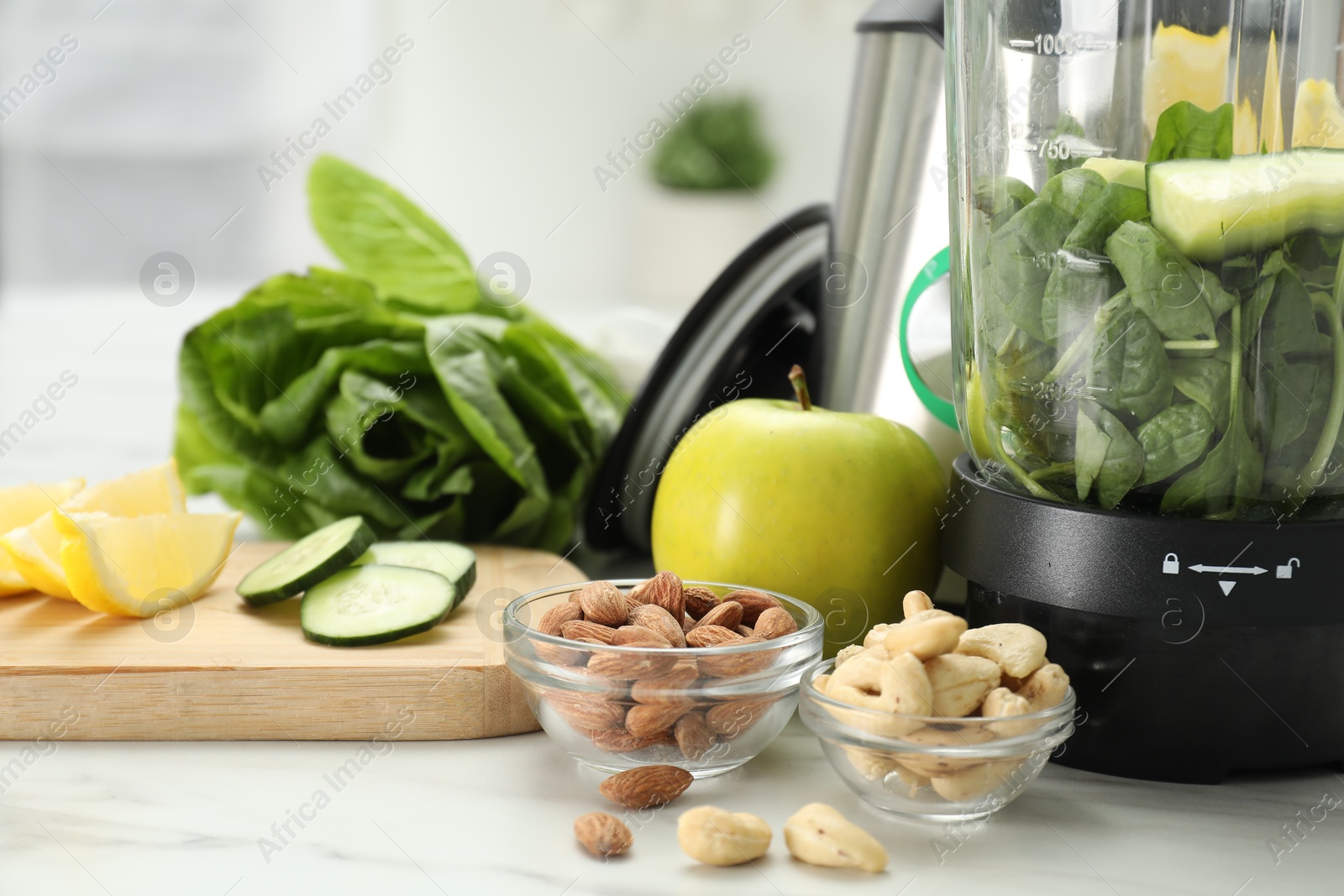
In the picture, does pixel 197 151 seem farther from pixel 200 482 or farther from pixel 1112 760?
pixel 1112 760

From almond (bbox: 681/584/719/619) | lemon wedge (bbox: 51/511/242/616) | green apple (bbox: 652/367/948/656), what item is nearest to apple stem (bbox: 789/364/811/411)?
green apple (bbox: 652/367/948/656)

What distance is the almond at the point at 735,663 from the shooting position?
0.56 metres

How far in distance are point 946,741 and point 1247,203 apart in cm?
29

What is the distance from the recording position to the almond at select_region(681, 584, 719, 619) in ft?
2.16

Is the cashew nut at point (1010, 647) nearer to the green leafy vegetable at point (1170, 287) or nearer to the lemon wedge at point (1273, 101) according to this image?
the green leafy vegetable at point (1170, 287)

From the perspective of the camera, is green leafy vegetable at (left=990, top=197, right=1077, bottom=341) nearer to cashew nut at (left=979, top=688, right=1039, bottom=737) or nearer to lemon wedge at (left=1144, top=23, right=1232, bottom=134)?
lemon wedge at (left=1144, top=23, right=1232, bottom=134)

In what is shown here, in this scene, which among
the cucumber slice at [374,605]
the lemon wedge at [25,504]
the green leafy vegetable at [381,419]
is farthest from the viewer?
the green leafy vegetable at [381,419]

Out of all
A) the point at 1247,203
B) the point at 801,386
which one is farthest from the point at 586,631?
the point at 1247,203

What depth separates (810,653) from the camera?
1.96 ft

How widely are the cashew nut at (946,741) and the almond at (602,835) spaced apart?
13 centimetres

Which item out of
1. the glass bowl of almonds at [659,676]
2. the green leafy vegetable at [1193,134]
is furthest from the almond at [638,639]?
the green leafy vegetable at [1193,134]

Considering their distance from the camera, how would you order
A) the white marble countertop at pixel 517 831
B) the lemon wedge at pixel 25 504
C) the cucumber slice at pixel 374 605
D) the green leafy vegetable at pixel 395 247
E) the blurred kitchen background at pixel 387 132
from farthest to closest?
the blurred kitchen background at pixel 387 132, the green leafy vegetable at pixel 395 247, the lemon wedge at pixel 25 504, the cucumber slice at pixel 374 605, the white marble countertop at pixel 517 831

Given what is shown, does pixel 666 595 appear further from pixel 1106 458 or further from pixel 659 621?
pixel 1106 458

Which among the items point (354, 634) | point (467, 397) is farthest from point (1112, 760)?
point (467, 397)
